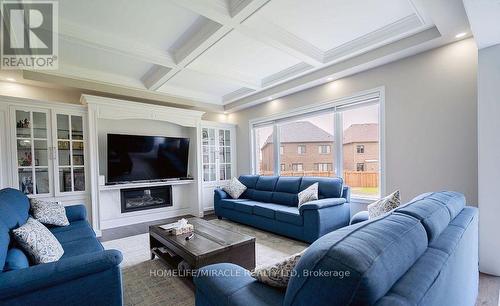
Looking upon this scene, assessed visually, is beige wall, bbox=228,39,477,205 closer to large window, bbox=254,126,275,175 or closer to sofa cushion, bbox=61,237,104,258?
large window, bbox=254,126,275,175

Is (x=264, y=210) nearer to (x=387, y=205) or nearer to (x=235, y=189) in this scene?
(x=235, y=189)

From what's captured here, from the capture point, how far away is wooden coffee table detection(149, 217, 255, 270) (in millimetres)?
2146

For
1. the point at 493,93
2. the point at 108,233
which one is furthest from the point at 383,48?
the point at 108,233

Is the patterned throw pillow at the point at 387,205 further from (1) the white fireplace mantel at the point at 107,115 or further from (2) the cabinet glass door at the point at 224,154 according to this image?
(2) the cabinet glass door at the point at 224,154

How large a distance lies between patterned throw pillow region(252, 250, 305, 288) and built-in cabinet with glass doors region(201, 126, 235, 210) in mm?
4498

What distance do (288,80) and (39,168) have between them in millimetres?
4512

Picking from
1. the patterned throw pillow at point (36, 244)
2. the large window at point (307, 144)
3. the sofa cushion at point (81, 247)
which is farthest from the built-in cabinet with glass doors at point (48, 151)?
the large window at point (307, 144)

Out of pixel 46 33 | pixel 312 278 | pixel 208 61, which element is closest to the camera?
pixel 312 278

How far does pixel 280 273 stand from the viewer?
3.85 feet

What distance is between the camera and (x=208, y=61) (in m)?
3.68

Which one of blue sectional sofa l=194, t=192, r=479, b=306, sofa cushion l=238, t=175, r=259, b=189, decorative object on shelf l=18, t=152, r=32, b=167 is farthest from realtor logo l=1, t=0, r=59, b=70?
sofa cushion l=238, t=175, r=259, b=189

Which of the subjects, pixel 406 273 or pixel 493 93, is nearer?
pixel 406 273

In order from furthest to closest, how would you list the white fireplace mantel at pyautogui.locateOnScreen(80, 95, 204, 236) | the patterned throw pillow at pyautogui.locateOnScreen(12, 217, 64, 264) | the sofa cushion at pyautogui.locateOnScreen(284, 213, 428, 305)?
the white fireplace mantel at pyautogui.locateOnScreen(80, 95, 204, 236) < the patterned throw pillow at pyautogui.locateOnScreen(12, 217, 64, 264) < the sofa cushion at pyautogui.locateOnScreen(284, 213, 428, 305)

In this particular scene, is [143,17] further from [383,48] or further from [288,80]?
[383,48]
